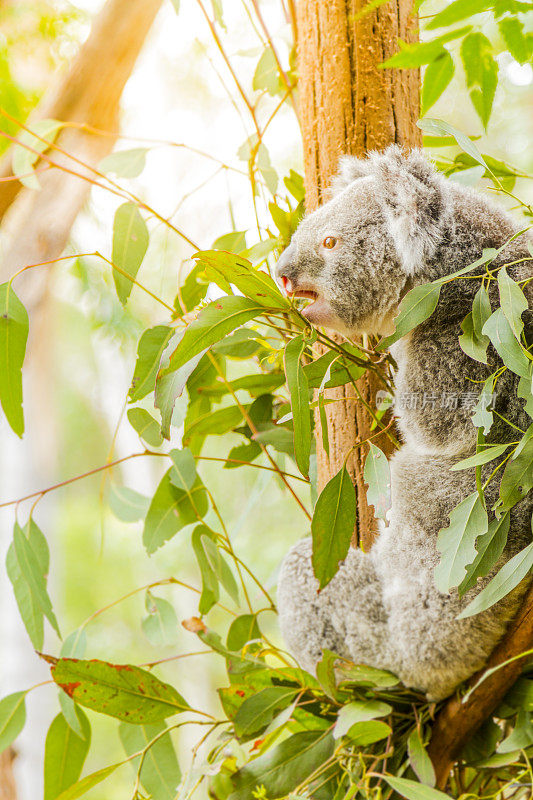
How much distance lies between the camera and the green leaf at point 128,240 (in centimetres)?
149

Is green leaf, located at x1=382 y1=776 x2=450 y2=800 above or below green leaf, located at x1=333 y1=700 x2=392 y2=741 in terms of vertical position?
below

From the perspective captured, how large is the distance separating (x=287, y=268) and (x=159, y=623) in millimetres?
878

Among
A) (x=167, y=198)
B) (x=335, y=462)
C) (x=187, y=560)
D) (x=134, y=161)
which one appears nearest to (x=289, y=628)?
(x=335, y=462)

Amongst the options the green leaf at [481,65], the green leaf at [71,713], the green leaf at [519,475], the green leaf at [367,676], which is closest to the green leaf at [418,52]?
the green leaf at [481,65]

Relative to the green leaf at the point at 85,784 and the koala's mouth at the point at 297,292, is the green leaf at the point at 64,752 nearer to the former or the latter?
the green leaf at the point at 85,784

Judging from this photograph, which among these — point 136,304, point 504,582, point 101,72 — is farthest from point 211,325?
point 136,304

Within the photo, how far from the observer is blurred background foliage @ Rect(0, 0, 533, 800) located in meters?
2.31

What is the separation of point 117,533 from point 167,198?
14.5 ft

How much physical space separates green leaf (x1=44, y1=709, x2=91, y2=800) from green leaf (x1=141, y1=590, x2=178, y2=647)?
0.22 metres

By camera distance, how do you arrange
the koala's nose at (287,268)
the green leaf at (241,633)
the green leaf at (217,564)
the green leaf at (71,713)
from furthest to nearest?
1. the green leaf at (241,633)
2. the green leaf at (217,564)
3. the green leaf at (71,713)
4. the koala's nose at (287,268)

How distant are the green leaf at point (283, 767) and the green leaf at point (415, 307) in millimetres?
781

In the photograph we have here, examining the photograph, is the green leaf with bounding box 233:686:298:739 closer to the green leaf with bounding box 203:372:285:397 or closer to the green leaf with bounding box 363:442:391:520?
the green leaf with bounding box 363:442:391:520

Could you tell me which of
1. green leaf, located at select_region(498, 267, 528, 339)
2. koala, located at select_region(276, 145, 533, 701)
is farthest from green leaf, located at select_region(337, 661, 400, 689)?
green leaf, located at select_region(498, 267, 528, 339)

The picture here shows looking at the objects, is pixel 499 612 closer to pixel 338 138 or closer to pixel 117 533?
pixel 338 138
